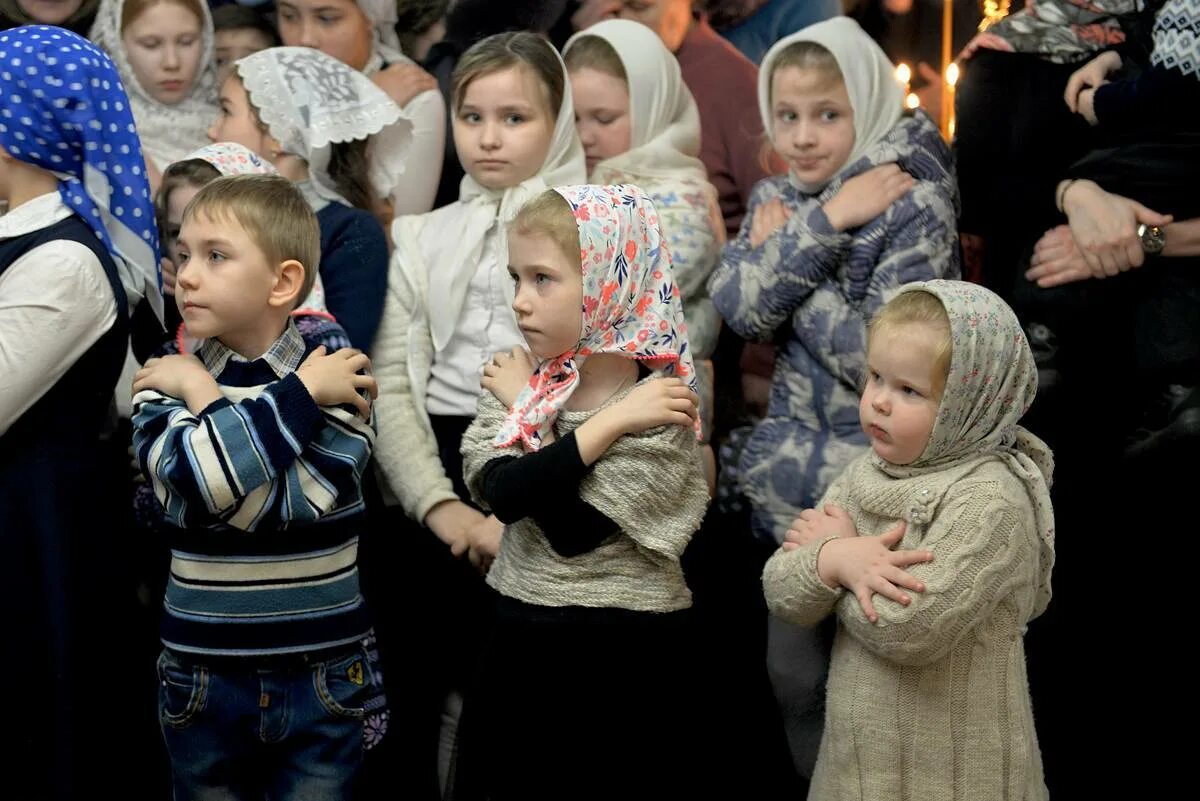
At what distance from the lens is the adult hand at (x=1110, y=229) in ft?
9.54

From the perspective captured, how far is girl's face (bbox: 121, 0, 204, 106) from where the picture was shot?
3572 millimetres

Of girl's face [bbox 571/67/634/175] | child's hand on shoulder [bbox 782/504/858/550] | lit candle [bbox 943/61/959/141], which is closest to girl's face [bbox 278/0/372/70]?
girl's face [bbox 571/67/634/175]

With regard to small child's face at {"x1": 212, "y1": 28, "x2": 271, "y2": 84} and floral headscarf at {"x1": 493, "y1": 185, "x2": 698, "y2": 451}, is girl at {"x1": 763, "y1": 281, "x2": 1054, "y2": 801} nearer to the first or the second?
floral headscarf at {"x1": 493, "y1": 185, "x2": 698, "y2": 451}

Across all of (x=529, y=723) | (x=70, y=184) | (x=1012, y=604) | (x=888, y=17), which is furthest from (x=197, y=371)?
(x=888, y=17)

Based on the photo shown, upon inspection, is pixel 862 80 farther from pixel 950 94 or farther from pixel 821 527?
pixel 821 527

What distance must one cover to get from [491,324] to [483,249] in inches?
6.6

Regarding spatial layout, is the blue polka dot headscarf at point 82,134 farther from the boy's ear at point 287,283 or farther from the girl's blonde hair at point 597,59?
the girl's blonde hair at point 597,59

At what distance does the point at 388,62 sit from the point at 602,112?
668 millimetres

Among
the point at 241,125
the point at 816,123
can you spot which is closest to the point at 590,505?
the point at 816,123

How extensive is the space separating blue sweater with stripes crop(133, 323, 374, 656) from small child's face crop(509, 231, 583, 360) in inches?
13.9

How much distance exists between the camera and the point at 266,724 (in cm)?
246

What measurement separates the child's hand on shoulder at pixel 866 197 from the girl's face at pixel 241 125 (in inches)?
48.4

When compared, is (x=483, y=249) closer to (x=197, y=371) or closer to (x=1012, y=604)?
(x=197, y=371)

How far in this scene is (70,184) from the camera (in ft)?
8.96
